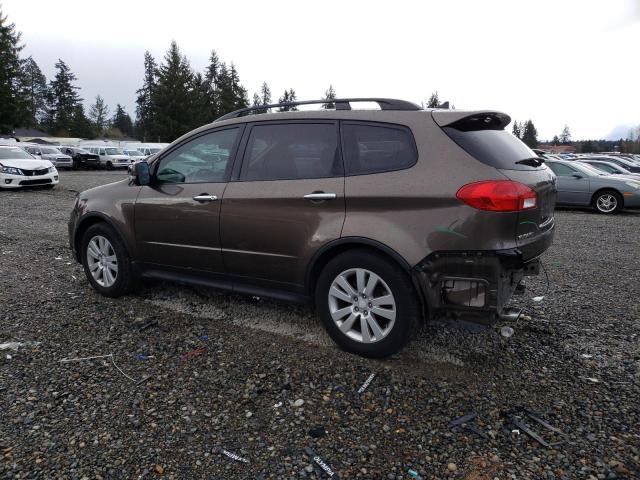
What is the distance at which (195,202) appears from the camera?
4.21 m

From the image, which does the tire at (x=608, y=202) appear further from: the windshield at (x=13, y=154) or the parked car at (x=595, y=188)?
the windshield at (x=13, y=154)

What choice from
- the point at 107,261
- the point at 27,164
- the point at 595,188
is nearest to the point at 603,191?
the point at 595,188

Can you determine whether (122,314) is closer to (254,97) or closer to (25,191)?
(25,191)

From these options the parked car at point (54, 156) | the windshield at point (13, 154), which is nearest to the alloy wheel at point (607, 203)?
the windshield at point (13, 154)

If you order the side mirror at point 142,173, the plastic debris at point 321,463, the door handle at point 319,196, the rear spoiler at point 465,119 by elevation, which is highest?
the rear spoiler at point 465,119

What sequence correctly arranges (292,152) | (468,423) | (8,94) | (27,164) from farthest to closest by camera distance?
(8,94), (27,164), (292,152), (468,423)

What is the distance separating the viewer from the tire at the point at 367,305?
10.7 feet

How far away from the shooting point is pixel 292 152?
3.84 m

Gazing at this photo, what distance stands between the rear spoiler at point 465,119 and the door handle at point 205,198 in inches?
73.4

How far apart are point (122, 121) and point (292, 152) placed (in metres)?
128

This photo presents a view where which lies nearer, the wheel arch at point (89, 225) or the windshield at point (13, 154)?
the wheel arch at point (89, 225)

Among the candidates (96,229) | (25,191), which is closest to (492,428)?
(96,229)

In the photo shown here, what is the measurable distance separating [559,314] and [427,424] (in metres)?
2.33

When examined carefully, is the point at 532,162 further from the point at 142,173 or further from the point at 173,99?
the point at 173,99
